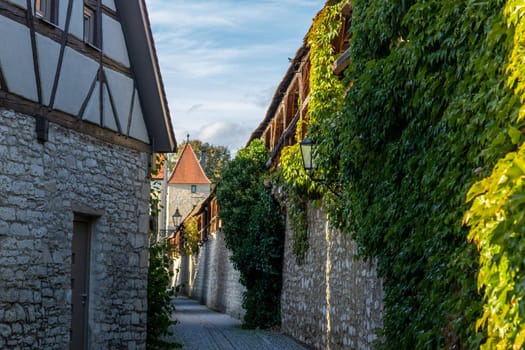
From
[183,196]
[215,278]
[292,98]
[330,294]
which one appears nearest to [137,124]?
[330,294]

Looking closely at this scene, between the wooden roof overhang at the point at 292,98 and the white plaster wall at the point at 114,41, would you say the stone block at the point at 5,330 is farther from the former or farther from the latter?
the wooden roof overhang at the point at 292,98

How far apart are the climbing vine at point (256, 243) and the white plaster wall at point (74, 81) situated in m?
9.52

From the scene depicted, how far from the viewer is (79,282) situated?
38.8ft

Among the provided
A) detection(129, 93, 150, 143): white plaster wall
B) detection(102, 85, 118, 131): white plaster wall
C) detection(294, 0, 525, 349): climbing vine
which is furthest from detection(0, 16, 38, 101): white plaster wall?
detection(294, 0, 525, 349): climbing vine

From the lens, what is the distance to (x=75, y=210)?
11234mm

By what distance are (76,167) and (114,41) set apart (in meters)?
2.27

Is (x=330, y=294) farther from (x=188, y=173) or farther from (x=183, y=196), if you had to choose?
(x=183, y=196)

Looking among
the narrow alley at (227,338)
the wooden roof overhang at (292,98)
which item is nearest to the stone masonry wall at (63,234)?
the narrow alley at (227,338)

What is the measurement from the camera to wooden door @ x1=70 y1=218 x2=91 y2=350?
11.6m

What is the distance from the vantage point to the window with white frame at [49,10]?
10690 mm

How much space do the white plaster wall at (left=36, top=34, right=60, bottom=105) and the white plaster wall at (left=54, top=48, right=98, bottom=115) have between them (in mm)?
207

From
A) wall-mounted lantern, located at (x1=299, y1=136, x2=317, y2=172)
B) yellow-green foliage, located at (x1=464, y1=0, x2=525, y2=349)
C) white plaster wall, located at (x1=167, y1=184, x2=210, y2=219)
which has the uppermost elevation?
white plaster wall, located at (x1=167, y1=184, x2=210, y2=219)

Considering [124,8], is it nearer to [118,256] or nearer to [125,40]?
[125,40]

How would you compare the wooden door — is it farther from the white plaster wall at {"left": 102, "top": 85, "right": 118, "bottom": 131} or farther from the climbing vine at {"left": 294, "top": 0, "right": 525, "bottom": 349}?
the climbing vine at {"left": 294, "top": 0, "right": 525, "bottom": 349}
